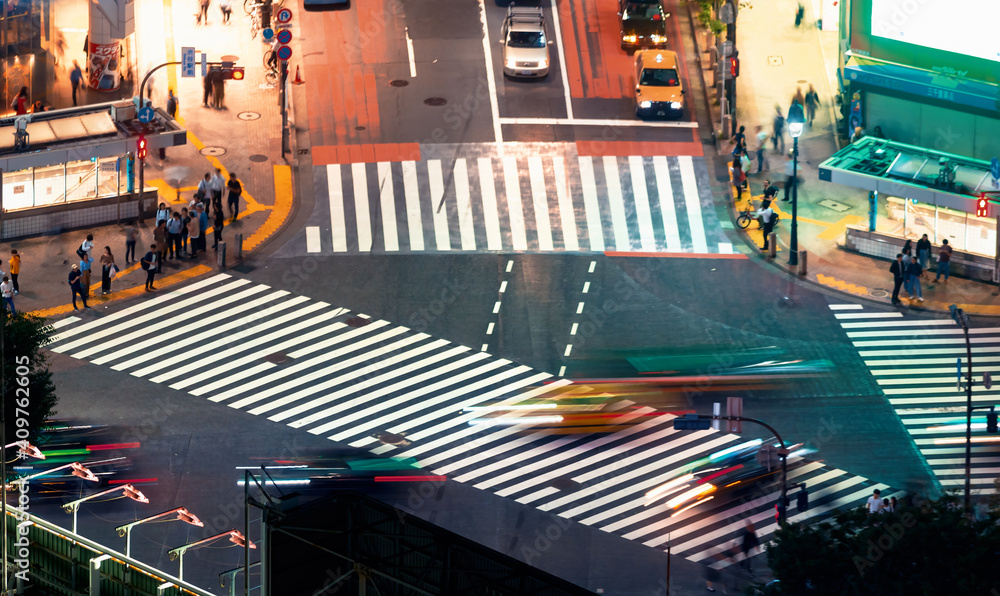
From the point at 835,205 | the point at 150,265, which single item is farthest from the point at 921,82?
the point at 150,265

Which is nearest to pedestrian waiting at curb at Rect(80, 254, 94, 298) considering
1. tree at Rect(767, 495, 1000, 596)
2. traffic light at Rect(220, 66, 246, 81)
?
traffic light at Rect(220, 66, 246, 81)

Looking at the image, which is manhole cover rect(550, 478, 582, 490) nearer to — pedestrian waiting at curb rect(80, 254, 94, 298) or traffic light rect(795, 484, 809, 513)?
traffic light rect(795, 484, 809, 513)

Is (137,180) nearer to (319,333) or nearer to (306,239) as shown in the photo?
(306,239)

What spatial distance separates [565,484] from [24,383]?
1592 centimetres

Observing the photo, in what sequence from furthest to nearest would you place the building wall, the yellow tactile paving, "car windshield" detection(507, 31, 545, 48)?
"car windshield" detection(507, 31, 545, 48) < the building wall < the yellow tactile paving

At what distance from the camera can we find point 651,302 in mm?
61625

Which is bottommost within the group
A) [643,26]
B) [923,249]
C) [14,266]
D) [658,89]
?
[923,249]

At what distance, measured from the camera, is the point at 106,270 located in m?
60.7

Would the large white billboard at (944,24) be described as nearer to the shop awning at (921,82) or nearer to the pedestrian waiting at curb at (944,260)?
the shop awning at (921,82)

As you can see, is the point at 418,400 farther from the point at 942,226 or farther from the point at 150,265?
the point at 942,226

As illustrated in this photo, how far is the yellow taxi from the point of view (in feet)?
237

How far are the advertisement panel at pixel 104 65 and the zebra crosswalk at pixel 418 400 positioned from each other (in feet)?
43.9

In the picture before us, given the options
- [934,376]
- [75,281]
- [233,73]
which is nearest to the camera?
[934,376]

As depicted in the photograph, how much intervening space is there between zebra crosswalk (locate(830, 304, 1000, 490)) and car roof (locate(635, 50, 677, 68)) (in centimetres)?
1602
